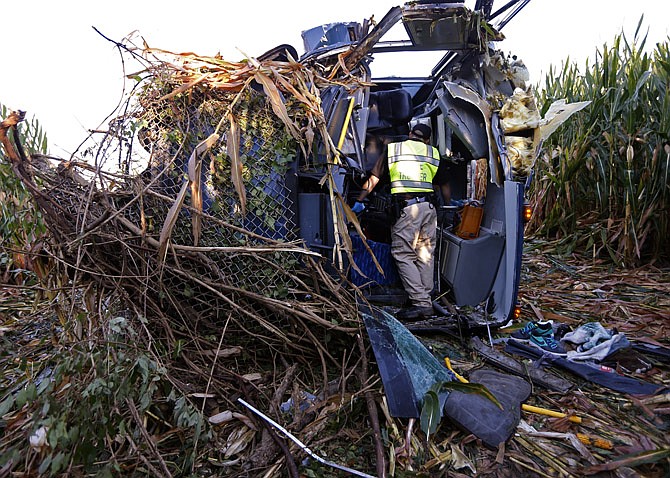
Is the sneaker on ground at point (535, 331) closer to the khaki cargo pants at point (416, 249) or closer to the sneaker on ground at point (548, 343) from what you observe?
the sneaker on ground at point (548, 343)

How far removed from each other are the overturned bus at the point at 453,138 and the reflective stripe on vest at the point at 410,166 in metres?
0.33

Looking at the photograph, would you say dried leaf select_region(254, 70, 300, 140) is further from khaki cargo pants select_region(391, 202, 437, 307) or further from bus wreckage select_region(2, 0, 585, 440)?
khaki cargo pants select_region(391, 202, 437, 307)

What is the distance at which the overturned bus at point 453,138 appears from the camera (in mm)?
3410

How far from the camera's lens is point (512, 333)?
150 inches

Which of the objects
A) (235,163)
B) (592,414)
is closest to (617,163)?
(592,414)

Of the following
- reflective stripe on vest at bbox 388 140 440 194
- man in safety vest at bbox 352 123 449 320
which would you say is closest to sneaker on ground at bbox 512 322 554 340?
man in safety vest at bbox 352 123 449 320

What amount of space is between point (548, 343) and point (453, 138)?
7.70 ft

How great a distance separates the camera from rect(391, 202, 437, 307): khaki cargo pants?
4254mm

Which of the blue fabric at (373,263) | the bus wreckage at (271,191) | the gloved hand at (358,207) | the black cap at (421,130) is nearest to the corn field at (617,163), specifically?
the bus wreckage at (271,191)

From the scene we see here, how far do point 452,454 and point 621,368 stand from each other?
176cm

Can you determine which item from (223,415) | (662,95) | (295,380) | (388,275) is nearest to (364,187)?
(388,275)

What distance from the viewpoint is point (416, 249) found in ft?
14.2

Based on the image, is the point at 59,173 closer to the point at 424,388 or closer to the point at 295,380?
the point at 295,380

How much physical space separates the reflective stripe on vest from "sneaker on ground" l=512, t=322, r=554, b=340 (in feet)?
5.11
